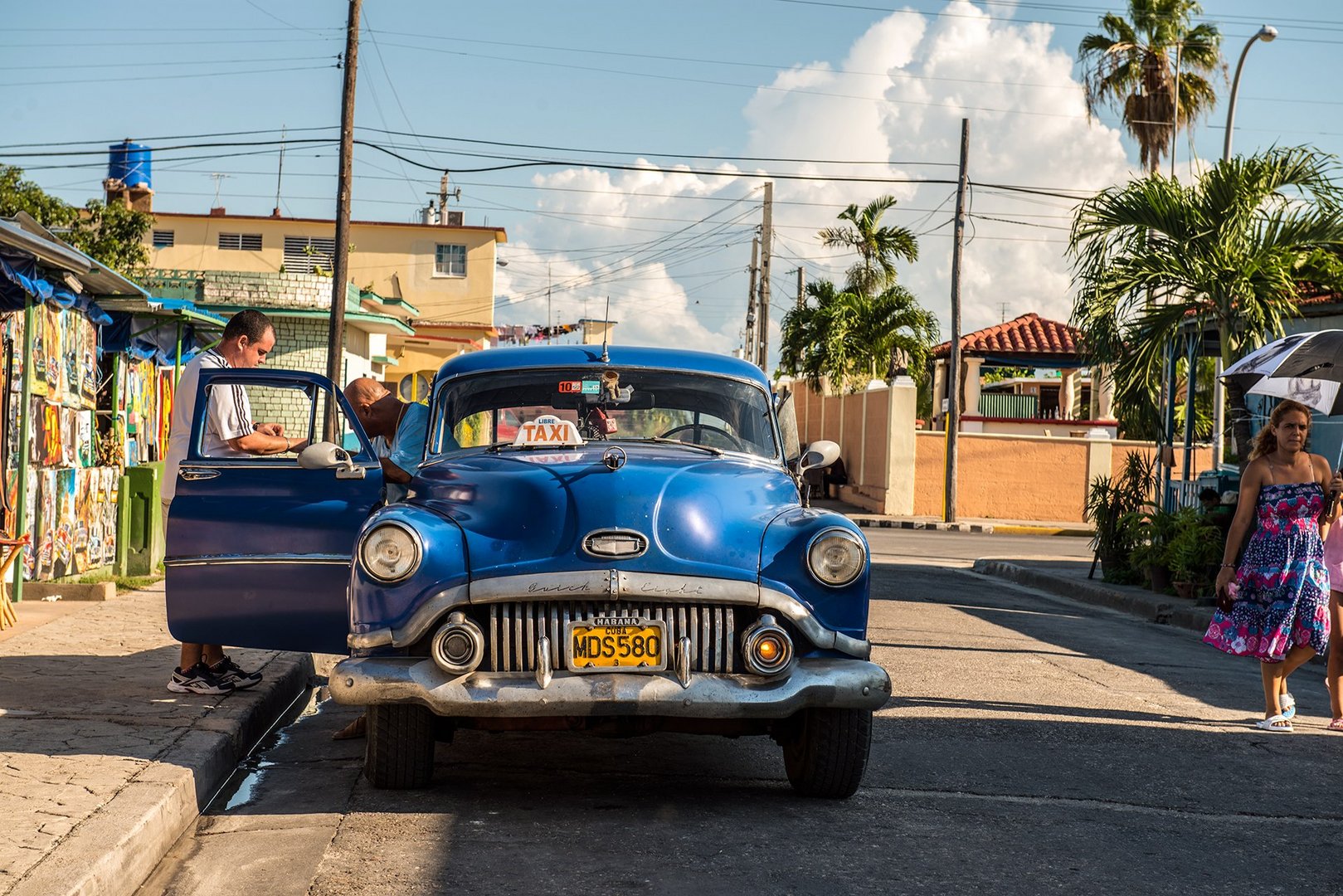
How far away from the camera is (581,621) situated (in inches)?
209

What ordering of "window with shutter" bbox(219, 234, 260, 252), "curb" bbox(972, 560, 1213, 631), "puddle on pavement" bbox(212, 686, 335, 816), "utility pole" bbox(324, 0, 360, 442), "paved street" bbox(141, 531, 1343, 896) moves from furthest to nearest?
"window with shutter" bbox(219, 234, 260, 252) → "utility pole" bbox(324, 0, 360, 442) → "curb" bbox(972, 560, 1213, 631) → "puddle on pavement" bbox(212, 686, 335, 816) → "paved street" bbox(141, 531, 1343, 896)

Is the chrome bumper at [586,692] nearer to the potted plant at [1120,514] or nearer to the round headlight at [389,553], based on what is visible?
the round headlight at [389,553]

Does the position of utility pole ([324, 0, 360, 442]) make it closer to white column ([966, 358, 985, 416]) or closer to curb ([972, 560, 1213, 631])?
curb ([972, 560, 1213, 631])

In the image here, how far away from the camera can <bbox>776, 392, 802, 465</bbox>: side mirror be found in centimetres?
692

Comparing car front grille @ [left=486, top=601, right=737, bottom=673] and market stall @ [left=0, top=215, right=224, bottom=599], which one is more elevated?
market stall @ [left=0, top=215, right=224, bottom=599]

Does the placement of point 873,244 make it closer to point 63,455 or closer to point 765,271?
point 765,271

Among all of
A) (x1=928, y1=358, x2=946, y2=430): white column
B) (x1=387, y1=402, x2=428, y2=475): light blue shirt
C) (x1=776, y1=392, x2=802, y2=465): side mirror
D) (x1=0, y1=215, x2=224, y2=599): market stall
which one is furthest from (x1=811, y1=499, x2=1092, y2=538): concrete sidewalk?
(x1=387, y1=402, x2=428, y2=475): light blue shirt

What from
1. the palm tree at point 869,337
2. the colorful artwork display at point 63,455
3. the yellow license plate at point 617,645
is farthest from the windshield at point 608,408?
the palm tree at point 869,337

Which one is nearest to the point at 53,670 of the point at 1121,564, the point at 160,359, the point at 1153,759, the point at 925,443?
the point at 1153,759

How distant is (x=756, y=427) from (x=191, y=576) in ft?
8.71

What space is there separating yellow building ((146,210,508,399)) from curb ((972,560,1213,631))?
35.5 metres

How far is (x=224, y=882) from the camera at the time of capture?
470 cm

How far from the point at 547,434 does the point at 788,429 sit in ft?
4.15

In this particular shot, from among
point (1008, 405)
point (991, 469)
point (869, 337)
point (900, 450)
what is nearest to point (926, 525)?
point (900, 450)
